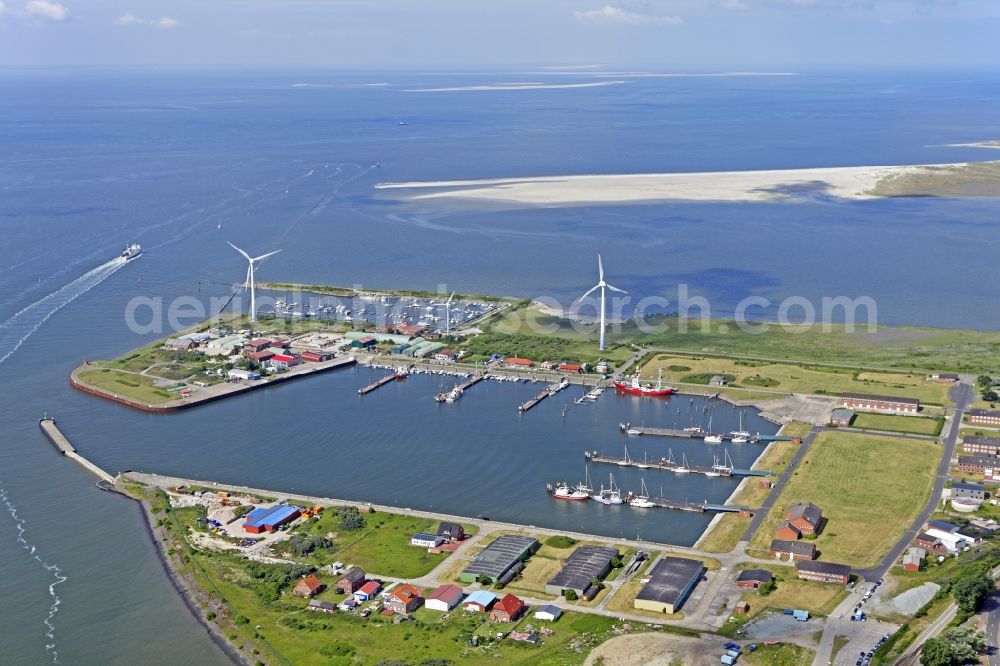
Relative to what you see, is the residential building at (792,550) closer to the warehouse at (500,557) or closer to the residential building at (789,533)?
the residential building at (789,533)

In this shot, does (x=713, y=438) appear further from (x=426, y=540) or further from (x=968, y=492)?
(x=426, y=540)

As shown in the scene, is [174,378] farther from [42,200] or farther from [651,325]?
[42,200]

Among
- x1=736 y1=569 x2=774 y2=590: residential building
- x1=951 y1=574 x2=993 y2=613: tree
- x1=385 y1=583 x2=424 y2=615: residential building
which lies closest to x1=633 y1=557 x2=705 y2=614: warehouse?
x1=736 y1=569 x2=774 y2=590: residential building

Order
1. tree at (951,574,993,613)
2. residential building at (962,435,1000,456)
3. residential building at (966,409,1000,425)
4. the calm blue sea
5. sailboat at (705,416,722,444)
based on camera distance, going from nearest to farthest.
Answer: tree at (951,574,993,613) → the calm blue sea → residential building at (962,435,1000,456) → residential building at (966,409,1000,425) → sailboat at (705,416,722,444)

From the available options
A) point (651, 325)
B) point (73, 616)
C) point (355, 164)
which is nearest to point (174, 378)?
point (73, 616)

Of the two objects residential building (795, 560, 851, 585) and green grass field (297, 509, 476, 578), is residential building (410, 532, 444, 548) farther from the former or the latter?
residential building (795, 560, 851, 585)
